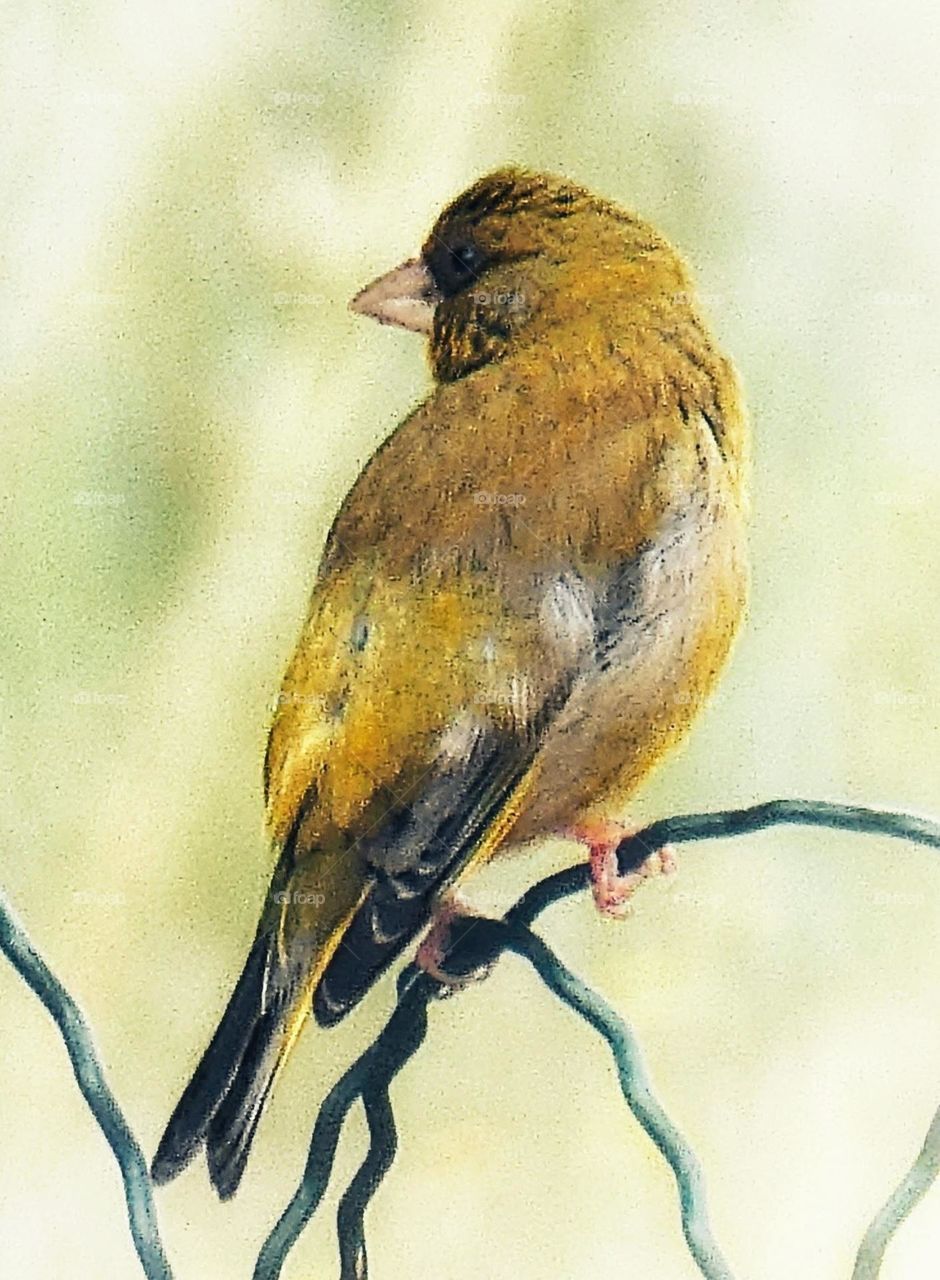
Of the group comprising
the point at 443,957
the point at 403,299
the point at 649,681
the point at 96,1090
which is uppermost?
the point at 403,299

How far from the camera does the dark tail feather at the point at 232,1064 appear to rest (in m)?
1.18

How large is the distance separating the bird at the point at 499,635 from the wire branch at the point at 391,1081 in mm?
22

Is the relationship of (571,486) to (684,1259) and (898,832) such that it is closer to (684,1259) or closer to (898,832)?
(898,832)

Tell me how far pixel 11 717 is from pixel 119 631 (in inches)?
4.1

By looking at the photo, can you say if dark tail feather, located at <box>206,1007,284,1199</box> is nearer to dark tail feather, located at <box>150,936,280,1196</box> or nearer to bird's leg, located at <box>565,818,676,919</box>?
dark tail feather, located at <box>150,936,280,1196</box>

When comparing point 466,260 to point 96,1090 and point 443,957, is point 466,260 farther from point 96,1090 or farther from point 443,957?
point 96,1090

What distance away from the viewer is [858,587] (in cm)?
121

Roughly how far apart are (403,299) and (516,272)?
9cm

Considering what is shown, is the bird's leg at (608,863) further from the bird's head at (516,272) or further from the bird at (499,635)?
the bird's head at (516,272)

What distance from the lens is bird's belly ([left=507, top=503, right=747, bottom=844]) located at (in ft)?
3.82

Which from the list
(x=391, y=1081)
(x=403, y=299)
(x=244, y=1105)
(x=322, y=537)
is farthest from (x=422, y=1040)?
(x=403, y=299)

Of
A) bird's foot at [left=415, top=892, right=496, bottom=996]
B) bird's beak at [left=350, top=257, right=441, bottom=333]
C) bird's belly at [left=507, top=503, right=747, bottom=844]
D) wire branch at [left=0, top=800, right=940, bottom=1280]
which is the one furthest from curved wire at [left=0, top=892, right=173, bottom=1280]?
bird's beak at [left=350, top=257, right=441, bottom=333]

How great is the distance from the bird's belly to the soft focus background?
3 centimetres

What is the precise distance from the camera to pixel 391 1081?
119cm
